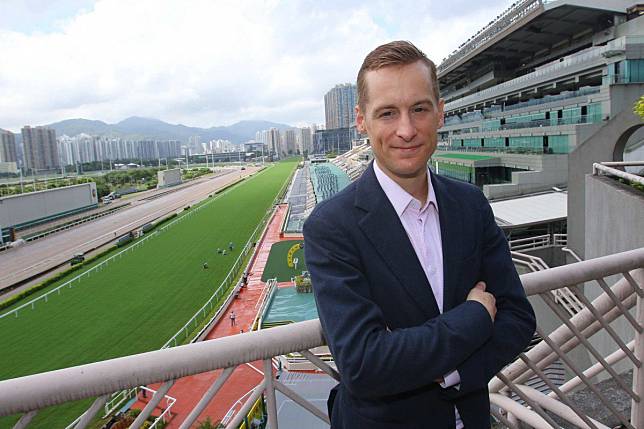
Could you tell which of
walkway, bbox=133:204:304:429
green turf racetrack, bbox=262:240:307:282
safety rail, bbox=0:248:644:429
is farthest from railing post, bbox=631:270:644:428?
green turf racetrack, bbox=262:240:307:282

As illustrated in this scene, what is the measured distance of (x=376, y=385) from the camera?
101 cm

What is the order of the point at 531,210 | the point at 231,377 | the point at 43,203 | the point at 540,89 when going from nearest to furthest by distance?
the point at 231,377 < the point at 531,210 < the point at 540,89 < the point at 43,203

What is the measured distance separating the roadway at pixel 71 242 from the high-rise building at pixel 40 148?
177ft

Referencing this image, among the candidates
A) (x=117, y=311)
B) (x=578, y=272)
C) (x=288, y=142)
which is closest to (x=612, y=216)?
(x=578, y=272)

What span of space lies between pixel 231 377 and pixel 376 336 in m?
8.69

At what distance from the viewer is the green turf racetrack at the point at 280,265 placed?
1634 cm

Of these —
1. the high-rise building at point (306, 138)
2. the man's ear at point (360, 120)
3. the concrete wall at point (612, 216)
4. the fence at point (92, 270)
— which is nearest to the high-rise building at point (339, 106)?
the high-rise building at point (306, 138)

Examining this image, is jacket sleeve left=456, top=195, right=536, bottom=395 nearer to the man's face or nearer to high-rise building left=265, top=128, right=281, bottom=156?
the man's face

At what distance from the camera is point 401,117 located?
1.17 metres

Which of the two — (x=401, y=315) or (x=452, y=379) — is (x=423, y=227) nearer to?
(x=401, y=315)

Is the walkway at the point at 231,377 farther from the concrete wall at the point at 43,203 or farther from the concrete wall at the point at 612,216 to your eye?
the concrete wall at the point at 43,203

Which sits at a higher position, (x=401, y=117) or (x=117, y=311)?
(x=401, y=117)

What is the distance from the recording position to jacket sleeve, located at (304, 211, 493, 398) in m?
1.00

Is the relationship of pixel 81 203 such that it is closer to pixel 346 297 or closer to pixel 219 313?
pixel 219 313
